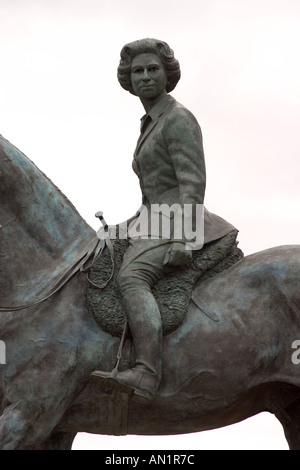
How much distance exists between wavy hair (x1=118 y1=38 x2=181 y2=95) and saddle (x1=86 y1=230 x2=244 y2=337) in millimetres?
1304

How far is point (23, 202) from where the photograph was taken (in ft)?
27.5

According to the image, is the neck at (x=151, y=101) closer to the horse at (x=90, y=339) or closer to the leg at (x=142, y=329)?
the horse at (x=90, y=339)

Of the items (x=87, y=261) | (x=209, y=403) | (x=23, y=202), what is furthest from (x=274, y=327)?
(x=23, y=202)

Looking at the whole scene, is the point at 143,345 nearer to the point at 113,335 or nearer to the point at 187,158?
the point at 113,335

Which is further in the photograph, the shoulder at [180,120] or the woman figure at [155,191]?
the shoulder at [180,120]

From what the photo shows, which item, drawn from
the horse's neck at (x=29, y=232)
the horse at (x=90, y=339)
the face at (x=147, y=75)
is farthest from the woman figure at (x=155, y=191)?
the horse's neck at (x=29, y=232)

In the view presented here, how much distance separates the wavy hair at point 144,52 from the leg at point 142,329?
1.51 metres

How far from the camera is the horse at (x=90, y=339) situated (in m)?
8.12

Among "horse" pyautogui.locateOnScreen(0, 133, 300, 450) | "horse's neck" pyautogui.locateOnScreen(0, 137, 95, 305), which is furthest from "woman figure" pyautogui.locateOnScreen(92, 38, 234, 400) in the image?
"horse's neck" pyautogui.locateOnScreen(0, 137, 95, 305)

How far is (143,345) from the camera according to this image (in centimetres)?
807

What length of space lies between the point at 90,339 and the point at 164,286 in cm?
66
